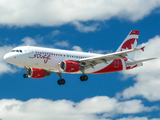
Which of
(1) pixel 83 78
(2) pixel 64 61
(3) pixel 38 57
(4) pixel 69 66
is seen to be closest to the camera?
(3) pixel 38 57

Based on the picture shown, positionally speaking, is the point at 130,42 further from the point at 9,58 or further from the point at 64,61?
the point at 9,58

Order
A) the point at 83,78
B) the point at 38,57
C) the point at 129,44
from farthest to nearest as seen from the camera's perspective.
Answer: the point at 129,44
the point at 83,78
the point at 38,57

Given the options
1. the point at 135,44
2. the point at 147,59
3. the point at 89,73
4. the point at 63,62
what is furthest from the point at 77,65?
the point at 135,44

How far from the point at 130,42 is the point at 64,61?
767 inches

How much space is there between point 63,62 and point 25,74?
6581 millimetres

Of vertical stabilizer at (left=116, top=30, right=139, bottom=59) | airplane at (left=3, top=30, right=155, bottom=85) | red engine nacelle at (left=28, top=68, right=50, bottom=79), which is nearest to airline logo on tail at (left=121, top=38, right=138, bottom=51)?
vertical stabilizer at (left=116, top=30, right=139, bottom=59)

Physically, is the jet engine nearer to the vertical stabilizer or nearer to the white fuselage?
the white fuselage

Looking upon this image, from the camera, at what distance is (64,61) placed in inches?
1875

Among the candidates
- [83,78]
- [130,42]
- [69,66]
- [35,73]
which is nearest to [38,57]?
[69,66]

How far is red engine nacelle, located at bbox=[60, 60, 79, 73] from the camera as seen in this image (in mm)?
47312

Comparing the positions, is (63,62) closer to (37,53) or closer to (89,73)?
(37,53)

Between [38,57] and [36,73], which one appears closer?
[38,57]

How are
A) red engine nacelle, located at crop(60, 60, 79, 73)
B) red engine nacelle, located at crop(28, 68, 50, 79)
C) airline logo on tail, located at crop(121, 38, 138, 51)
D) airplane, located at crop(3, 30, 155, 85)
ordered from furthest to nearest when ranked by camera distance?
airline logo on tail, located at crop(121, 38, 138, 51), red engine nacelle, located at crop(28, 68, 50, 79), red engine nacelle, located at crop(60, 60, 79, 73), airplane, located at crop(3, 30, 155, 85)

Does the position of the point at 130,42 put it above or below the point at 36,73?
above
